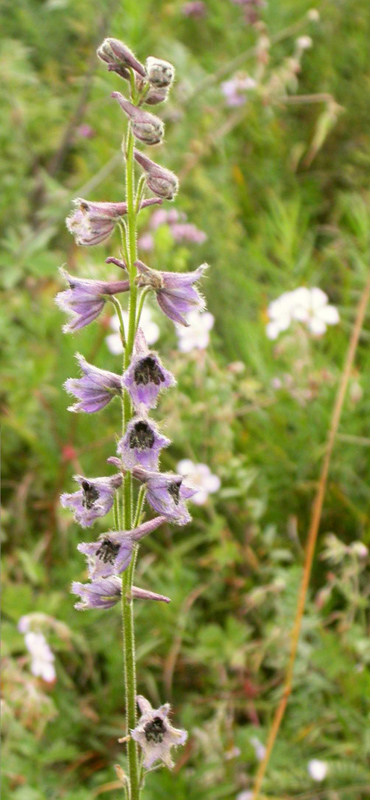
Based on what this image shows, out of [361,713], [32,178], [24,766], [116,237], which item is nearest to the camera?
[24,766]

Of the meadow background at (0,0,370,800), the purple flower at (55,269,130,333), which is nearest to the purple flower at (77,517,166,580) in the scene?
the purple flower at (55,269,130,333)

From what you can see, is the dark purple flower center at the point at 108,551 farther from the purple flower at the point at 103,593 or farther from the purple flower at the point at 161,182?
the purple flower at the point at 161,182

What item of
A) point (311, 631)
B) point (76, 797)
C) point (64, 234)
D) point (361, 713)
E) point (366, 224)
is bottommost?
point (76, 797)

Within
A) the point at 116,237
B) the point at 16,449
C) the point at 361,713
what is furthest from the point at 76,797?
the point at 116,237

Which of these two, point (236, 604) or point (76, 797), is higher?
point (236, 604)

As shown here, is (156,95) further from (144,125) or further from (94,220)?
(94,220)

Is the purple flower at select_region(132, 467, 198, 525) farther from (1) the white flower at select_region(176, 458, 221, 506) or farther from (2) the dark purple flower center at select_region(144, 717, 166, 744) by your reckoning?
(1) the white flower at select_region(176, 458, 221, 506)

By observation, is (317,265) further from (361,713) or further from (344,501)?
(361,713)
